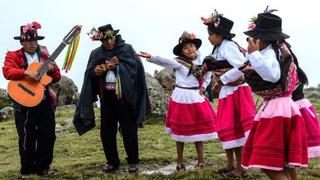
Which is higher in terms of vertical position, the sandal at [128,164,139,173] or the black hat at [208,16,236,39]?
the black hat at [208,16,236,39]

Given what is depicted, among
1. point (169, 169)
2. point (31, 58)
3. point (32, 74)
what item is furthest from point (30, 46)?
point (169, 169)

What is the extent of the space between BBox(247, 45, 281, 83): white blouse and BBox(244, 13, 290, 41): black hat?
0.82 ft

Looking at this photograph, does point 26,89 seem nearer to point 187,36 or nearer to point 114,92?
point 114,92

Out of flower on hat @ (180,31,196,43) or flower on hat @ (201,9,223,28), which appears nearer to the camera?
flower on hat @ (201,9,223,28)

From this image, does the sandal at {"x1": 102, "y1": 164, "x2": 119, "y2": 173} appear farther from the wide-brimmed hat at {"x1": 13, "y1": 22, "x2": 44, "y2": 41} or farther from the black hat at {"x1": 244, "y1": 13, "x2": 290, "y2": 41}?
the black hat at {"x1": 244, "y1": 13, "x2": 290, "y2": 41}

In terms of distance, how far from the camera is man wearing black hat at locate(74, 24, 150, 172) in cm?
802

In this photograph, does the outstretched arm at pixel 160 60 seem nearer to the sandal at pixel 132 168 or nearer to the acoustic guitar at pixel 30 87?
the acoustic guitar at pixel 30 87

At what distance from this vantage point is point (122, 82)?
26.2 ft

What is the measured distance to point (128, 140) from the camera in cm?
825

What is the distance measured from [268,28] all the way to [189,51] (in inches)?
103

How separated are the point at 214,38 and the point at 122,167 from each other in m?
2.77

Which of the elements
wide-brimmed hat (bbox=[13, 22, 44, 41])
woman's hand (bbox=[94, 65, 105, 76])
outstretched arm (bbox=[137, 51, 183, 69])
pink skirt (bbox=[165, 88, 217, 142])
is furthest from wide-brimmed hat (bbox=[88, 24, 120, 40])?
pink skirt (bbox=[165, 88, 217, 142])

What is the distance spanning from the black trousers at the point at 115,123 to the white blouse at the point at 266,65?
325cm

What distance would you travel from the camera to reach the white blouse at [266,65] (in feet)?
16.9
